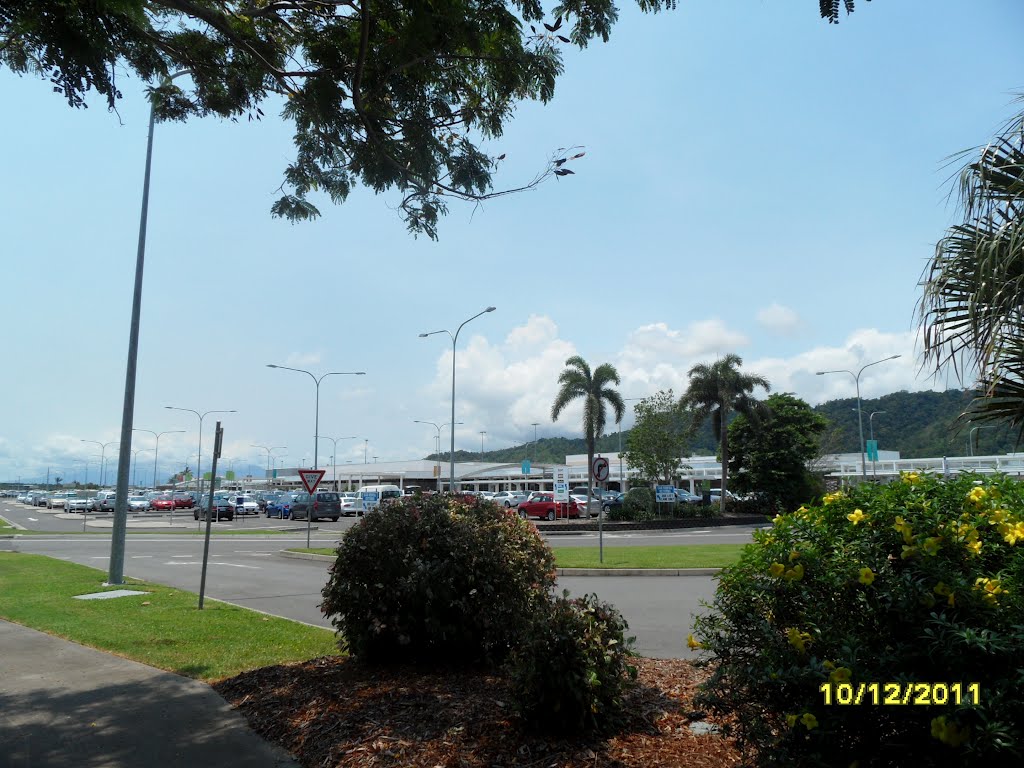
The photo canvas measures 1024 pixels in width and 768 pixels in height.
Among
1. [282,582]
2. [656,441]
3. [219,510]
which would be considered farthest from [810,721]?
[219,510]

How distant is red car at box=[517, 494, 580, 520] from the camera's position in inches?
1695

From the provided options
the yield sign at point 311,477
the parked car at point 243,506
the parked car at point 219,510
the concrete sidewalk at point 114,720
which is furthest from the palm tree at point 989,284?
the parked car at point 243,506

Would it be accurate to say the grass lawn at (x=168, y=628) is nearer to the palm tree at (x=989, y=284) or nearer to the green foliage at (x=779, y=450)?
the palm tree at (x=989, y=284)

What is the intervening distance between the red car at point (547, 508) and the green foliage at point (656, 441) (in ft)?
15.6

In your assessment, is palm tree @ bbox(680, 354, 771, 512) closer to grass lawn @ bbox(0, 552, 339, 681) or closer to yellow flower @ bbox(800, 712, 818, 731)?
grass lawn @ bbox(0, 552, 339, 681)

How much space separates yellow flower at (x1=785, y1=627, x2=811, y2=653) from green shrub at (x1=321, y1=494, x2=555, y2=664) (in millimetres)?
2948

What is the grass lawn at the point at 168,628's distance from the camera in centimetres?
776

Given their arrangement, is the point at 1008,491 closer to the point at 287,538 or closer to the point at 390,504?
the point at 390,504

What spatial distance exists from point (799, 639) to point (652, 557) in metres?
16.6

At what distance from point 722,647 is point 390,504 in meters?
3.87

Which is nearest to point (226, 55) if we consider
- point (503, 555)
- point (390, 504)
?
point (390, 504)

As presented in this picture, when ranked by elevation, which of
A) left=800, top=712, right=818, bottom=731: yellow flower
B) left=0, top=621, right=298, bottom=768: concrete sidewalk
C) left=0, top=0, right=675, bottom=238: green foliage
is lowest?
left=0, top=621, right=298, bottom=768: concrete sidewalk

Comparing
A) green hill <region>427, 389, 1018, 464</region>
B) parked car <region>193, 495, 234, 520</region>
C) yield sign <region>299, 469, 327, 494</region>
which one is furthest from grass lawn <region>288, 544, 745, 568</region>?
parked car <region>193, 495, 234, 520</region>

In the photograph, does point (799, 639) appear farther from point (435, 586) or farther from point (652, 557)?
point (652, 557)
